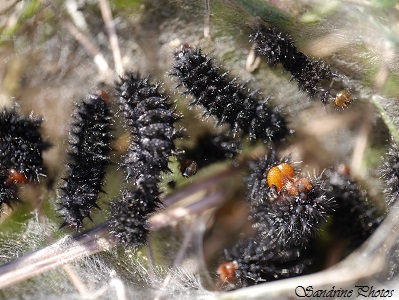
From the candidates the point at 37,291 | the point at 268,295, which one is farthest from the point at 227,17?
the point at 37,291

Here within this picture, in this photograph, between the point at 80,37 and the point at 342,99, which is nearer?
the point at 342,99

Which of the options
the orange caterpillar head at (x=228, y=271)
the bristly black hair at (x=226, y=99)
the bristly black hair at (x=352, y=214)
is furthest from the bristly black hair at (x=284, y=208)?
the orange caterpillar head at (x=228, y=271)

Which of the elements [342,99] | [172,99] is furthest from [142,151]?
[342,99]

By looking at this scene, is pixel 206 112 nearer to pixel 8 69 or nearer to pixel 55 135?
pixel 55 135

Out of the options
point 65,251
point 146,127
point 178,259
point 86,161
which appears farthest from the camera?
point 178,259

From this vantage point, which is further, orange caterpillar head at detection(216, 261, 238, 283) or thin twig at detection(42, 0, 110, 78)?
thin twig at detection(42, 0, 110, 78)

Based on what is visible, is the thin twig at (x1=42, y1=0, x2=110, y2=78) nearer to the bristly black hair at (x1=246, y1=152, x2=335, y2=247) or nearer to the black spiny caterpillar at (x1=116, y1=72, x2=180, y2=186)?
the black spiny caterpillar at (x1=116, y1=72, x2=180, y2=186)

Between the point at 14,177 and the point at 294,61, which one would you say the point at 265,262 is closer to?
the point at 294,61

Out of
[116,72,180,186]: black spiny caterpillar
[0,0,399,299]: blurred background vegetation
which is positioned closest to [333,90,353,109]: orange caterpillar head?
[0,0,399,299]: blurred background vegetation
